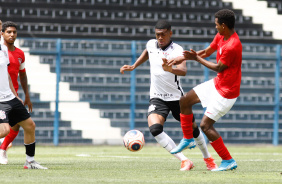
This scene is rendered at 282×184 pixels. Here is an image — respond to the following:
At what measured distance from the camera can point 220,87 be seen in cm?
758

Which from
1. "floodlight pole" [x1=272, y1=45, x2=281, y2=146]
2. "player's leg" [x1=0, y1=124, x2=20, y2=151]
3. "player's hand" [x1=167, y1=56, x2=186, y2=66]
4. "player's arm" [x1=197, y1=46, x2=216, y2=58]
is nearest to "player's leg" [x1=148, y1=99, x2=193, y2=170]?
"player's arm" [x1=197, y1=46, x2=216, y2=58]

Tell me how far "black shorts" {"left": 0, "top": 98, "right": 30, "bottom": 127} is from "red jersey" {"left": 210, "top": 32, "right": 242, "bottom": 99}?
241 cm

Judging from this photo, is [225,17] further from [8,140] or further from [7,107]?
[8,140]

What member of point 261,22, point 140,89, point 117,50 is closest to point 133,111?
point 140,89

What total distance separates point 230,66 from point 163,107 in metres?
1.21

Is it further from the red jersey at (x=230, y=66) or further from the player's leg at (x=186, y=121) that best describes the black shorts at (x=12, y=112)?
the red jersey at (x=230, y=66)

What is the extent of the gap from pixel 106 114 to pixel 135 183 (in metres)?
10.4

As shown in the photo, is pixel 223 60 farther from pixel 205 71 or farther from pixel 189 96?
pixel 205 71

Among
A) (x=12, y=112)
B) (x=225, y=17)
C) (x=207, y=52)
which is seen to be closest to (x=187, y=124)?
(x=207, y=52)

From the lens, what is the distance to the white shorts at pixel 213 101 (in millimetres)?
7570

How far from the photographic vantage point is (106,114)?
53.6ft

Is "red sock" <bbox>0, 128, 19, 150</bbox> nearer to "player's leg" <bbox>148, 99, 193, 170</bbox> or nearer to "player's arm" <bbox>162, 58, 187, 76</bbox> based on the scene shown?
"player's leg" <bbox>148, 99, 193, 170</bbox>

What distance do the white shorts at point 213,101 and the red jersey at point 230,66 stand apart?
0.06 meters

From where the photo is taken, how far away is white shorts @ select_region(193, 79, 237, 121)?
24.8 feet
